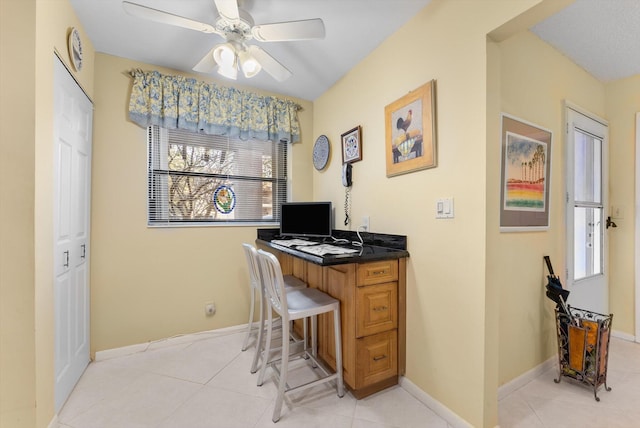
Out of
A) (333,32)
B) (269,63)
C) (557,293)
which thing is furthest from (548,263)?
(269,63)

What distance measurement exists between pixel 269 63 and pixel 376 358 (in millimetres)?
2100

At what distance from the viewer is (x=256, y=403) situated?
160cm

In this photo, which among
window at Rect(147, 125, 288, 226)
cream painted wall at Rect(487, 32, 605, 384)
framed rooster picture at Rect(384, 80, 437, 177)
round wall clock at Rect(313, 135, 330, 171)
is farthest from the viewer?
round wall clock at Rect(313, 135, 330, 171)

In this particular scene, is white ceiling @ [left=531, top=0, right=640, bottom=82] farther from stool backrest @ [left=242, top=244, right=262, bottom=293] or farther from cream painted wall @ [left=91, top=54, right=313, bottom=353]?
cream painted wall @ [left=91, top=54, right=313, bottom=353]

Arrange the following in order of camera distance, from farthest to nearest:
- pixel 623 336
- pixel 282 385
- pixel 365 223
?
1. pixel 623 336
2. pixel 365 223
3. pixel 282 385

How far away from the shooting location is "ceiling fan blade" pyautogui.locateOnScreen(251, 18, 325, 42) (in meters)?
1.42

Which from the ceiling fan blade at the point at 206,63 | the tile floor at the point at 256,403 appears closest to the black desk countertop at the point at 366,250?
the tile floor at the point at 256,403

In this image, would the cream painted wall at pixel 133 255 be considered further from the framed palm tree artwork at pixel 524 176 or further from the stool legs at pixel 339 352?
the framed palm tree artwork at pixel 524 176

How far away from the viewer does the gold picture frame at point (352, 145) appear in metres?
2.23

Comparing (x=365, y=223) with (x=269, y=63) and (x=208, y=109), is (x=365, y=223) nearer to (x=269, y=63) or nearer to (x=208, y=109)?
(x=269, y=63)

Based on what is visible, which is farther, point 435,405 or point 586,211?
point 586,211

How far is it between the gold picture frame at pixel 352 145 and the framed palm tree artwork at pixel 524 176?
101cm

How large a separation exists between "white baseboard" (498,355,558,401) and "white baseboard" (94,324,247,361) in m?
2.17

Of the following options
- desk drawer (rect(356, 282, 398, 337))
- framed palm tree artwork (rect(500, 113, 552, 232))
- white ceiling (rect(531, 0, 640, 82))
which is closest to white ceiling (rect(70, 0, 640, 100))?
white ceiling (rect(531, 0, 640, 82))
